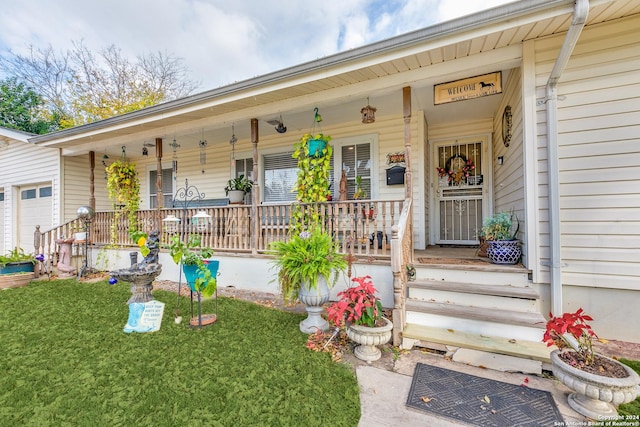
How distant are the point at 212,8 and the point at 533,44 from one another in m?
13.1

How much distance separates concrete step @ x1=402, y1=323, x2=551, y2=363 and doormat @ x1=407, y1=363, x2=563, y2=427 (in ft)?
1.22

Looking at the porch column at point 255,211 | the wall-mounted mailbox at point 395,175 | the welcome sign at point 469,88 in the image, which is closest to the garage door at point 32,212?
the porch column at point 255,211

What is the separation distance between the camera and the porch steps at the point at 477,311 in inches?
104

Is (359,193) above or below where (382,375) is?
above

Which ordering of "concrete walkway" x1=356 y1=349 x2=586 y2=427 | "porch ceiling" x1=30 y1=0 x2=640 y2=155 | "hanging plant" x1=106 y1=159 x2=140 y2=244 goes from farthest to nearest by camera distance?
"hanging plant" x1=106 y1=159 x2=140 y2=244 < "porch ceiling" x1=30 y1=0 x2=640 y2=155 < "concrete walkway" x1=356 y1=349 x2=586 y2=427

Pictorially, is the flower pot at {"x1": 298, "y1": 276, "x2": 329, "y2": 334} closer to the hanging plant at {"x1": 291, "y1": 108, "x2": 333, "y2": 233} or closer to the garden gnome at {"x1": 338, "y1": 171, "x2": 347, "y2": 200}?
the hanging plant at {"x1": 291, "y1": 108, "x2": 333, "y2": 233}

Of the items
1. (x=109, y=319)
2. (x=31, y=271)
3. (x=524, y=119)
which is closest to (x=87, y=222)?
(x=31, y=271)

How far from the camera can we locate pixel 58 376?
231cm

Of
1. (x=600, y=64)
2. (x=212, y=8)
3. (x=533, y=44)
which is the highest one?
(x=212, y=8)

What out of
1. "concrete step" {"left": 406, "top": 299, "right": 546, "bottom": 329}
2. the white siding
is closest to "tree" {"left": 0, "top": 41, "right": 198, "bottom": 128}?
"concrete step" {"left": 406, "top": 299, "right": 546, "bottom": 329}

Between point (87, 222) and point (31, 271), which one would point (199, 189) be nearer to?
point (87, 222)

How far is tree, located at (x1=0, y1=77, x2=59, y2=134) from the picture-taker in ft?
45.8

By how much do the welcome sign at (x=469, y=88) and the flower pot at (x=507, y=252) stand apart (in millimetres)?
1836

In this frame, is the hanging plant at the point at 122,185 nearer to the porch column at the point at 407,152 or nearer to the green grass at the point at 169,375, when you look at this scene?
the green grass at the point at 169,375
